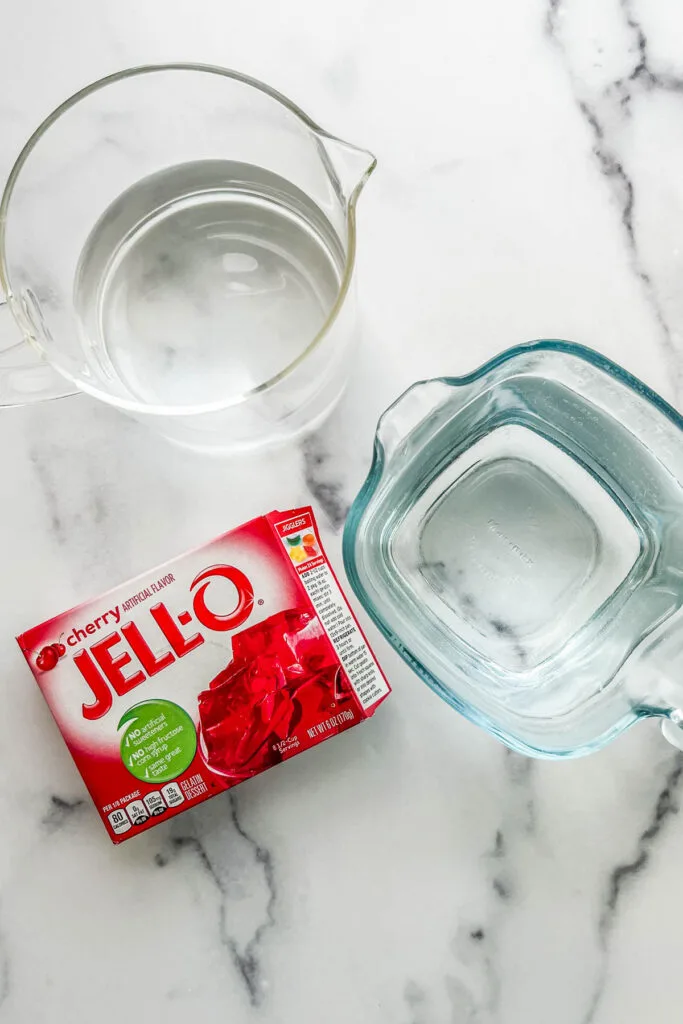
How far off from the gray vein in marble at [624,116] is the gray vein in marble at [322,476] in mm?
302

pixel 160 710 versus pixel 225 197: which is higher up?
pixel 225 197

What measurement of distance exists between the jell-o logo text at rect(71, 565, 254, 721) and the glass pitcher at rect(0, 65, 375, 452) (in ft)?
0.46

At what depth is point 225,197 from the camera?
770 mm

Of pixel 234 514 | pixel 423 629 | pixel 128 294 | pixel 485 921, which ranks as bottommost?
pixel 485 921

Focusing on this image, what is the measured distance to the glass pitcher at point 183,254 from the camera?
2.37 ft

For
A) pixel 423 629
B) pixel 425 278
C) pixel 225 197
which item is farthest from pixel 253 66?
pixel 423 629

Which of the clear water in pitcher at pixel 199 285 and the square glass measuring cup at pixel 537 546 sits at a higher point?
the clear water in pitcher at pixel 199 285

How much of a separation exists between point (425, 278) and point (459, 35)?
0.21 meters

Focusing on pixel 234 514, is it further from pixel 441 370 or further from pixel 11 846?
pixel 11 846

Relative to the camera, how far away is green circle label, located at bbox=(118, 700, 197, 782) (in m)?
0.72

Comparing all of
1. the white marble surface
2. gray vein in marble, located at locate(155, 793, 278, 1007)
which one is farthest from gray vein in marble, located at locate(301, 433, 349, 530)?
gray vein in marble, located at locate(155, 793, 278, 1007)

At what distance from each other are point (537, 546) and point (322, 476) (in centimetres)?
20

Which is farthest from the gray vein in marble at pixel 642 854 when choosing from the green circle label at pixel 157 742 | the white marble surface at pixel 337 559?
the green circle label at pixel 157 742

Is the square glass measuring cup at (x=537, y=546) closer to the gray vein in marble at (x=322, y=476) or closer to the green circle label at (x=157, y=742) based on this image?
the gray vein in marble at (x=322, y=476)
